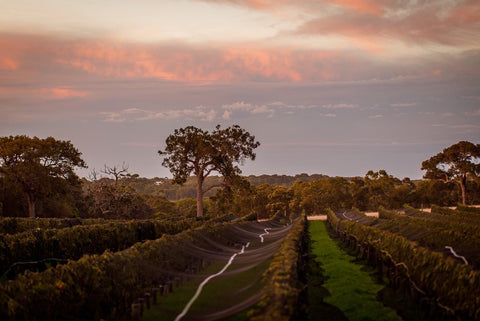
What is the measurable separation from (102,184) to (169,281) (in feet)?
167

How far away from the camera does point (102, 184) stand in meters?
64.9

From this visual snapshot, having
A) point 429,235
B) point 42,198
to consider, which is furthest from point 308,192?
point 429,235

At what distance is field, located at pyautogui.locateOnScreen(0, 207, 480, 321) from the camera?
11.2 m

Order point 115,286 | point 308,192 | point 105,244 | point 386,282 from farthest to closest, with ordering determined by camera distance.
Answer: point 308,192 < point 105,244 < point 386,282 < point 115,286

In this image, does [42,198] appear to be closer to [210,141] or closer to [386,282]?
[210,141]

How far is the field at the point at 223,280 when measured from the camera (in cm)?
1123

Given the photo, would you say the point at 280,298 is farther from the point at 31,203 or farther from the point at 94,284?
the point at 31,203

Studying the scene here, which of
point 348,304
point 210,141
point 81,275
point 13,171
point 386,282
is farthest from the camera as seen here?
point 210,141

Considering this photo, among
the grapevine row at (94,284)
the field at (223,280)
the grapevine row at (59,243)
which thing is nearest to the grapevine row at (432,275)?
the field at (223,280)

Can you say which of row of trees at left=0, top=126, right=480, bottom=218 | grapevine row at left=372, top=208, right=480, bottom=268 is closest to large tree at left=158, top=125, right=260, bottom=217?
row of trees at left=0, top=126, right=480, bottom=218

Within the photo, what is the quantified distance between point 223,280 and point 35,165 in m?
44.5

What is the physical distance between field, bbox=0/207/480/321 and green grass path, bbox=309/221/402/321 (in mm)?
42

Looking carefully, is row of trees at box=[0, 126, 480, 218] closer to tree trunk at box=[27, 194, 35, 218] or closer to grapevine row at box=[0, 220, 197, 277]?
tree trunk at box=[27, 194, 35, 218]

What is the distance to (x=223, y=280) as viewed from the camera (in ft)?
51.8
